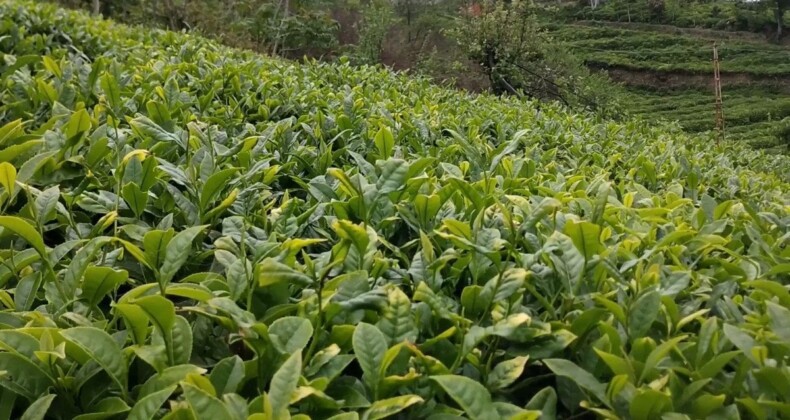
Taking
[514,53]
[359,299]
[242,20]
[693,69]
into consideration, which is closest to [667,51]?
[693,69]

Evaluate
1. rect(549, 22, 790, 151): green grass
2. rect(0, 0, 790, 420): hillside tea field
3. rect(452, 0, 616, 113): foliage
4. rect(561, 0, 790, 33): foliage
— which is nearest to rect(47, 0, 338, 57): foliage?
rect(452, 0, 616, 113): foliage

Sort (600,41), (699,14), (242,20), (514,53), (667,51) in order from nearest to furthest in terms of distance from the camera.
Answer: (514,53)
(242,20)
(667,51)
(600,41)
(699,14)

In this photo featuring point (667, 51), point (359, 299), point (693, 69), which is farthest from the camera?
point (667, 51)

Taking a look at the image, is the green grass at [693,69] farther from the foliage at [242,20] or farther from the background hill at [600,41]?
the foliage at [242,20]

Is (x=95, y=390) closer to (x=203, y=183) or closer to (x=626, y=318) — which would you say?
(x=203, y=183)

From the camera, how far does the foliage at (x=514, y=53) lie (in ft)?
39.5

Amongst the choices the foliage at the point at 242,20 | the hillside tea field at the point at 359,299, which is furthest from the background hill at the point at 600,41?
the hillside tea field at the point at 359,299

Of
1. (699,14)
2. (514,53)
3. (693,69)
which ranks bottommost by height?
(693,69)

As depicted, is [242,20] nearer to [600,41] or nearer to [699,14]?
[600,41]

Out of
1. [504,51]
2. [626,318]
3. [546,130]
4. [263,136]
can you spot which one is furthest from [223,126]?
[504,51]

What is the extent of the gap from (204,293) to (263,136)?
0.85 m

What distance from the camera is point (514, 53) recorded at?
12.2 meters

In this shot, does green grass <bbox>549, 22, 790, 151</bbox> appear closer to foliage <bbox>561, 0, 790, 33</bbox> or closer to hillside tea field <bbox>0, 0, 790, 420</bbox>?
foliage <bbox>561, 0, 790, 33</bbox>

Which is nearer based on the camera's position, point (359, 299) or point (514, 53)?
point (359, 299)
